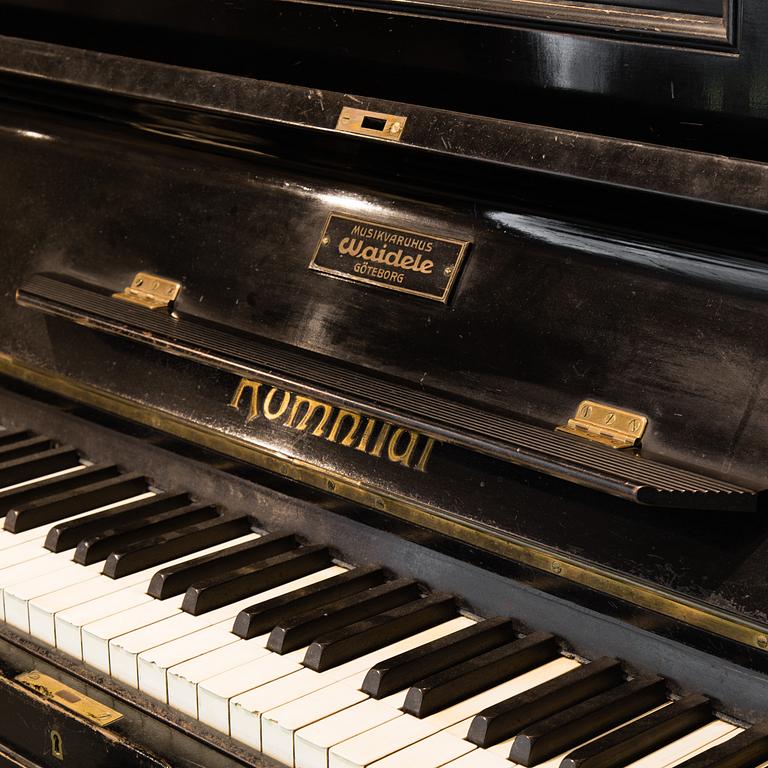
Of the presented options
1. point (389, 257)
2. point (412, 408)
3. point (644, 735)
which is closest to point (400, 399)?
point (412, 408)

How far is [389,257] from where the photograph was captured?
6.79 ft

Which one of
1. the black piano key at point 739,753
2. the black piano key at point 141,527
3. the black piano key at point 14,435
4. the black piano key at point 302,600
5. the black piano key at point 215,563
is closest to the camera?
the black piano key at point 739,753

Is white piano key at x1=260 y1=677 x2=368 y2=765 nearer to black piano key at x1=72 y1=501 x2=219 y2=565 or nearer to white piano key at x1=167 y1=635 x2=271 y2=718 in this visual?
white piano key at x1=167 y1=635 x2=271 y2=718

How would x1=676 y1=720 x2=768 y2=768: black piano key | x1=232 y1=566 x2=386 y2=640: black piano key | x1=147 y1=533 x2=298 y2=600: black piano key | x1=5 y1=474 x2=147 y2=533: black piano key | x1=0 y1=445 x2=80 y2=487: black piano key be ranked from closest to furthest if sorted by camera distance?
x1=676 y1=720 x2=768 y2=768: black piano key, x1=232 y1=566 x2=386 y2=640: black piano key, x1=147 y1=533 x2=298 y2=600: black piano key, x1=5 y1=474 x2=147 y2=533: black piano key, x1=0 y1=445 x2=80 y2=487: black piano key

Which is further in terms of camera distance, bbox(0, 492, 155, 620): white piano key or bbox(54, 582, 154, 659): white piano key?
bbox(0, 492, 155, 620): white piano key

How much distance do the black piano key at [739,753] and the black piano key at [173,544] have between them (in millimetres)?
886

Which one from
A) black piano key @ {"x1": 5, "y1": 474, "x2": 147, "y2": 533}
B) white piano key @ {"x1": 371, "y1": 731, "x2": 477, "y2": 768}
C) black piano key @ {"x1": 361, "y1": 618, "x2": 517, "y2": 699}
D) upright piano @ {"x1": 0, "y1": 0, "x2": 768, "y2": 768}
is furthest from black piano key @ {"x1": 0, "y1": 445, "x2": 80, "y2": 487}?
white piano key @ {"x1": 371, "y1": 731, "x2": 477, "y2": 768}

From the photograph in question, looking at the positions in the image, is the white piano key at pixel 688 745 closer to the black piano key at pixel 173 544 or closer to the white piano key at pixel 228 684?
the white piano key at pixel 228 684

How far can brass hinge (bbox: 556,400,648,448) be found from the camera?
5.72 feet

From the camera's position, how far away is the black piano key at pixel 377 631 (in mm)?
1687

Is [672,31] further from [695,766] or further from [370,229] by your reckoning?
[695,766]

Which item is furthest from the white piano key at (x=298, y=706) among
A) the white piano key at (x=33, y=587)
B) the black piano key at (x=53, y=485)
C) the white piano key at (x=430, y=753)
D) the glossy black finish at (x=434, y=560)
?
the black piano key at (x=53, y=485)

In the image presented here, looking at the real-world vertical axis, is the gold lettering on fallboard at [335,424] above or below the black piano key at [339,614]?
above

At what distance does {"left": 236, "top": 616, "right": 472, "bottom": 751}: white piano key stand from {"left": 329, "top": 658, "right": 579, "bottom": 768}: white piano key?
8 centimetres
